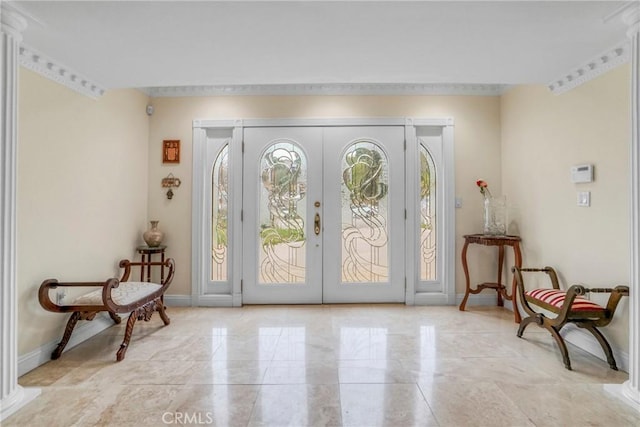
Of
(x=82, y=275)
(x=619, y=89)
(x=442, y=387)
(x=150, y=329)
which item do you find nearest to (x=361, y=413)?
(x=442, y=387)

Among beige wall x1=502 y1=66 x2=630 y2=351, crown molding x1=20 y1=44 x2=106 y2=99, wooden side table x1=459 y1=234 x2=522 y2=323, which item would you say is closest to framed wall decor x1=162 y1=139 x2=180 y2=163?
crown molding x1=20 y1=44 x2=106 y2=99

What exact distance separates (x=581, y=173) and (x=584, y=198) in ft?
0.68

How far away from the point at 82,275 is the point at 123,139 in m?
1.46

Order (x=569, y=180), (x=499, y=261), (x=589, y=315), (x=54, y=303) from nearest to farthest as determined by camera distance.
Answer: (x=589, y=315), (x=54, y=303), (x=569, y=180), (x=499, y=261)

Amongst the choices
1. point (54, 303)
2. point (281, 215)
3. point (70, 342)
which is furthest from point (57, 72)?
point (281, 215)

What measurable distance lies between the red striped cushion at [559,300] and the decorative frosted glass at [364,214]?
1.64 meters

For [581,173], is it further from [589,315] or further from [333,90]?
[333,90]

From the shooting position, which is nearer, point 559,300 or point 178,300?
point 559,300

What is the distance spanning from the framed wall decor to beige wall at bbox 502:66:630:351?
12.7 feet

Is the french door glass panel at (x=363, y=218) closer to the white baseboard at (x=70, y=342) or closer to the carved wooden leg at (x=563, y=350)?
the carved wooden leg at (x=563, y=350)

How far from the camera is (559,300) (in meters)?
2.63

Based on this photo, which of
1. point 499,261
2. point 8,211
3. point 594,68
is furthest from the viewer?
point 499,261

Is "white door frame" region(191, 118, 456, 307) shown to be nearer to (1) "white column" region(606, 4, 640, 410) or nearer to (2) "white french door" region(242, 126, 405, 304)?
(2) "white french door" region(242, 126, 405, 304)

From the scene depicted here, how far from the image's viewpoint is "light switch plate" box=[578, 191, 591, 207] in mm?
2793
